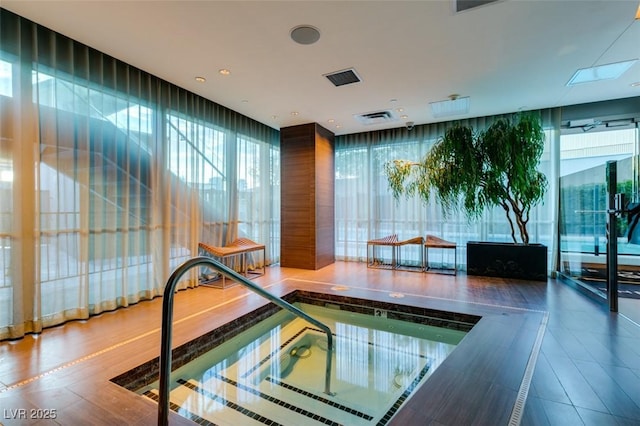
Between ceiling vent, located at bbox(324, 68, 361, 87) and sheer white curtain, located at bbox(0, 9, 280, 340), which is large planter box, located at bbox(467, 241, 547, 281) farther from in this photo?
sheer white curtain, located at bbox(0, 9, 280, 340)

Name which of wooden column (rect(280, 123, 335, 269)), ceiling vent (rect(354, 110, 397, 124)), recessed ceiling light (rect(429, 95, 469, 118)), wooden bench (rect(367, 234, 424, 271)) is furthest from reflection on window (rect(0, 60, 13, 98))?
wooden bench (rect(367, 234, 424, 271))

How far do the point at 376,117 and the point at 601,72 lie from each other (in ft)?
10.6

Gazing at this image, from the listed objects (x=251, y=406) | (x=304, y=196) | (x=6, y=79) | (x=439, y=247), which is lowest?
(x=251, y=406)

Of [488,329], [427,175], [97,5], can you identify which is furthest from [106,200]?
[427,175]

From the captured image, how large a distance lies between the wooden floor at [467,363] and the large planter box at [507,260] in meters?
0.86

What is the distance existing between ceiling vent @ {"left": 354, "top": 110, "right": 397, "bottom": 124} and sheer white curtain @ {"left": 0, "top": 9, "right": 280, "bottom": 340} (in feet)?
9.11

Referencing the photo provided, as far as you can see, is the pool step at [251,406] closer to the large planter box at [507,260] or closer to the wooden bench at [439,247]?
the wooden bench at [439,247]

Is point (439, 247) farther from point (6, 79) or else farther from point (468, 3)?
point (6, 79)

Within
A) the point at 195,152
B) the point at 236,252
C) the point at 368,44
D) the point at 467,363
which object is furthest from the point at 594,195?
Result: the point at 195,152

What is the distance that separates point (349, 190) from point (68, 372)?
18.6 ft

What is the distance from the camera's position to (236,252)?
4.85 m

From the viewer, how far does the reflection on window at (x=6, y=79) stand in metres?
2.75

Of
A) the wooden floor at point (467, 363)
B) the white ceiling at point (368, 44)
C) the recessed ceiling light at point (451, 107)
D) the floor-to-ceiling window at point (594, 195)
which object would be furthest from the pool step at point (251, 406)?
the recessed ceiling light at point (451, 107)

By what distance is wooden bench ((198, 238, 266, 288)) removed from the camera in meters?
4.70
